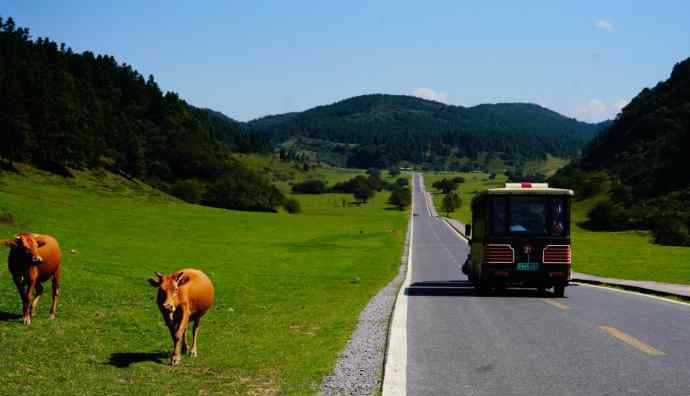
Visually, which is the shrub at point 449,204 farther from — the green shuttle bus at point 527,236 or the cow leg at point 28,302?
the cow leg at point 28,302

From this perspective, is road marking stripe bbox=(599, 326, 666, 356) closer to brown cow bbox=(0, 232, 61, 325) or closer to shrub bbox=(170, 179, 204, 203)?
brown cow bbox=(0, 232, 61, 325)

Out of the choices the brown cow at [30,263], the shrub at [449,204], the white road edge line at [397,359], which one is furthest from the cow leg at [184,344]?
the shrub at [449,204]

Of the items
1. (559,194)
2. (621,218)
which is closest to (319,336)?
(559,194)

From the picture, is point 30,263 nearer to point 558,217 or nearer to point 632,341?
point 632,341

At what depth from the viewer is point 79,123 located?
127 metres

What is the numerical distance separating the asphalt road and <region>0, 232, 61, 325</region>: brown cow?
7831 millimetres

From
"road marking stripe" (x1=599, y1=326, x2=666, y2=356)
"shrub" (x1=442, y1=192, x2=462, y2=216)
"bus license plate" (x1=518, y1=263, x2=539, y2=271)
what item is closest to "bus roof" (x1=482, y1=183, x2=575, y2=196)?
"bus license plate" (x1=518, y1=263, x2=539, y2=271)

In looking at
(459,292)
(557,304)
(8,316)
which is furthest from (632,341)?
(459,292)

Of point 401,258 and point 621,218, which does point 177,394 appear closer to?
point 401,258

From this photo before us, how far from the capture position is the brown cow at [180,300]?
1109cm

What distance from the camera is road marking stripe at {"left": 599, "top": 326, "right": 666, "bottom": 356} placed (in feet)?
40.3

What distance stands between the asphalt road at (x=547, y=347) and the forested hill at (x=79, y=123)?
316 feet

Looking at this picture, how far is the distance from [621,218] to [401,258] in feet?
334

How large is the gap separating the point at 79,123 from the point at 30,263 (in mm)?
120118
